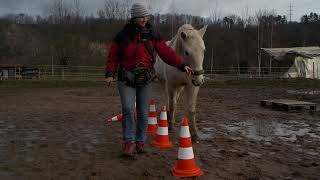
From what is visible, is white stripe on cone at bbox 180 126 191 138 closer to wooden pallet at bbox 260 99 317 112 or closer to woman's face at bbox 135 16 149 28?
woman's face at bbox 135 16 149 28

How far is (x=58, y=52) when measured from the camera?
62156mm

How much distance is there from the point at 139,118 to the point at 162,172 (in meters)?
1.00

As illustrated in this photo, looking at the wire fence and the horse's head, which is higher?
the horse's head

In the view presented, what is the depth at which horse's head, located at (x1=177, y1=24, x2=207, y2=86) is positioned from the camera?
18.4 ft

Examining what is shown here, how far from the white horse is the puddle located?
1216mm

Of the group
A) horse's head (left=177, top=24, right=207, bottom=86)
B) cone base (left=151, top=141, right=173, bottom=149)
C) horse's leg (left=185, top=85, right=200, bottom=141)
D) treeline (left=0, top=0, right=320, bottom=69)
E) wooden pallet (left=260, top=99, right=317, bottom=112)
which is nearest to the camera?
horse's head (left=177, top=24, right=207, bottom=86)

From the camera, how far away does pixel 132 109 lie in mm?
4973

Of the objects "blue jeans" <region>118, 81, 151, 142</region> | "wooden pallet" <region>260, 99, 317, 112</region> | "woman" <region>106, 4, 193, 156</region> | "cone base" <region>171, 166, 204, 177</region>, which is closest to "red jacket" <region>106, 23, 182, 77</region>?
"woman" <region>106, 4, 193, 156</region>

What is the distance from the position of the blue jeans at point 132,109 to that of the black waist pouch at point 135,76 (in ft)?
0.22

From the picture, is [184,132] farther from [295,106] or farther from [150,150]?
[295,106]

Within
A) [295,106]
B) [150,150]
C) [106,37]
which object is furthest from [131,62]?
[106,37]

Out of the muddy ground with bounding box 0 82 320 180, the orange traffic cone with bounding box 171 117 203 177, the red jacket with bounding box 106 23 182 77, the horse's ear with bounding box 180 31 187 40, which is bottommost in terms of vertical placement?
the muddy ground with bounding box 0 82 320 180

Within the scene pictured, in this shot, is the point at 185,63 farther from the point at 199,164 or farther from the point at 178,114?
the point at 178,114

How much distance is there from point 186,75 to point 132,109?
1523 millimetres
